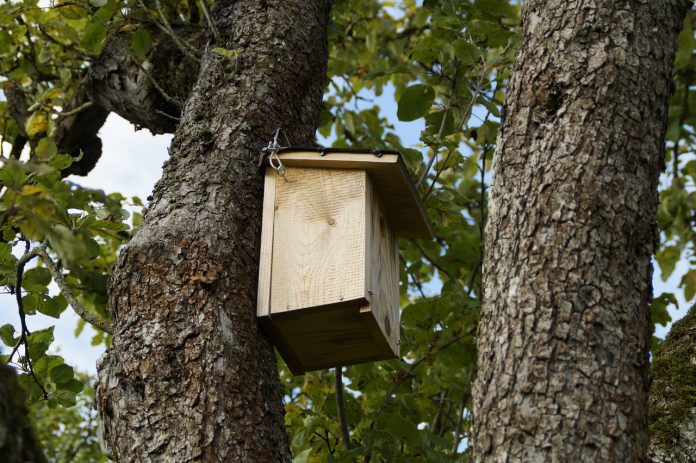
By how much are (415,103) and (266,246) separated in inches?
47.3

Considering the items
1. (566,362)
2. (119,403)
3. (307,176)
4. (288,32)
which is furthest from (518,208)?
(288,32)

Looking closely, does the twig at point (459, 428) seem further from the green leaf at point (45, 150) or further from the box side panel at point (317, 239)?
the green leaf at point (45, 150)

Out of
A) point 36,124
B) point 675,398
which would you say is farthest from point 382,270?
point 36,124

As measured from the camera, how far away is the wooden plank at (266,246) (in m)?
2.41

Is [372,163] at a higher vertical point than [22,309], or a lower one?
higher

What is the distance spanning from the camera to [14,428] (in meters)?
1.47

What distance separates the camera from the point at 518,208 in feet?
6.42

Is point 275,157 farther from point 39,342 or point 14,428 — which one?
point 14,428

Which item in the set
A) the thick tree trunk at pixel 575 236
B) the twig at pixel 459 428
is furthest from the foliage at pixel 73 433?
the thick tree trunk at pixel 575 236

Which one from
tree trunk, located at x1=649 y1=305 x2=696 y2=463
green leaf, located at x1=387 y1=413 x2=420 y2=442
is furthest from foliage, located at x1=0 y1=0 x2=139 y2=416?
tree trunk, located at x1=649 y1=305 x2=696 y2=463

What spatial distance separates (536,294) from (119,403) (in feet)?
3.47

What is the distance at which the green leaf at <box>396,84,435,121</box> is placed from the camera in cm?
344

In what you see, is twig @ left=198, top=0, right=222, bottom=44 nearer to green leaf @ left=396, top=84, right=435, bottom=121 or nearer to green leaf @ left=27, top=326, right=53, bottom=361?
green leaf @ left=396, top=84, right=435, bottom=121

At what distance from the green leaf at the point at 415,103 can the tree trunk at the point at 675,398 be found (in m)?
1.29
